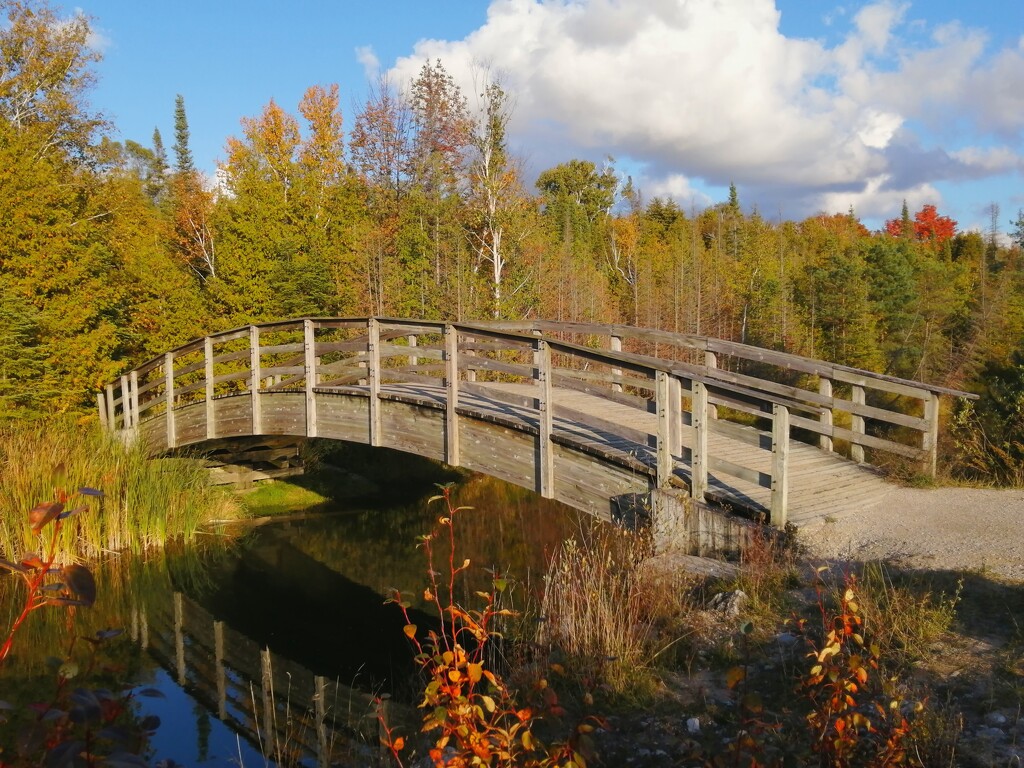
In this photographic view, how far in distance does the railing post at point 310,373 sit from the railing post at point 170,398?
3514mm

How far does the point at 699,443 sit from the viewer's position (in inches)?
285

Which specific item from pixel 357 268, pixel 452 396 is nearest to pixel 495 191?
pixel 357 268

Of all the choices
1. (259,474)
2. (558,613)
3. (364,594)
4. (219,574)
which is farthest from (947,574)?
(259,474)

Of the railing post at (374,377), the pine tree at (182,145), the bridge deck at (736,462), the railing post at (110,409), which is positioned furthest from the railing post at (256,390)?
the pine tree at (182,145)

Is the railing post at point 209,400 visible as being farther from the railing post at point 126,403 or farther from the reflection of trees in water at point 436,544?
the railing post at point 126,403

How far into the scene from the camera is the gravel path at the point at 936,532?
609 centimetres

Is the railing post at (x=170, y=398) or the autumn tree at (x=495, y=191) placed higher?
the autumn tree at (x=495, y=191)

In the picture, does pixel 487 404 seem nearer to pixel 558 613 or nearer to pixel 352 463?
pixel 558 613

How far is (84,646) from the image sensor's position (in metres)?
8.32

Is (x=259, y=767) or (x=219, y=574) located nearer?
(x=259, y=767)

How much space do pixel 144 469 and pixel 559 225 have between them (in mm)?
35165

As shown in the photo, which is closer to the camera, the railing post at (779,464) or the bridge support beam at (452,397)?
the railing post at (779,464)

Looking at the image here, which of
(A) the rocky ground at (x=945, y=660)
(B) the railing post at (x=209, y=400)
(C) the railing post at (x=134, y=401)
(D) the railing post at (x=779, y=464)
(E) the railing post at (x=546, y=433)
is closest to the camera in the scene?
(A) the rocky ground at (x=945, y=660)

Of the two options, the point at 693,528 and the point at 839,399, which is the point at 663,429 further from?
the point at 839,399
